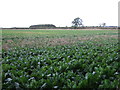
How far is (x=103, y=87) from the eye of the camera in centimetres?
313

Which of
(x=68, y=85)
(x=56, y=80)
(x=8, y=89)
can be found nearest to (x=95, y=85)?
(x=68, y=85)

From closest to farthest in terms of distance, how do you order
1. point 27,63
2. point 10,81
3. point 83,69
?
point 10,81, point 83,69, point 27,63

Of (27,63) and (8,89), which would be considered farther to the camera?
(27,63)

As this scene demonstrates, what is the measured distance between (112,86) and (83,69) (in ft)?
5.48

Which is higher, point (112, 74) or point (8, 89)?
point (112, 74)

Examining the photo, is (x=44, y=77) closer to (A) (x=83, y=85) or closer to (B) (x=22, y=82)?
(B) (x=22, y=82)

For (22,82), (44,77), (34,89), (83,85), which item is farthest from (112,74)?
(22,82)

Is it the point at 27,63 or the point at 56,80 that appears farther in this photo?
the point at 27,63

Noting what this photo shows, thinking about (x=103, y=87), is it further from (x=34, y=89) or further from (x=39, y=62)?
(x=39, y=62)

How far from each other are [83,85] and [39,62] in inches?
97.6

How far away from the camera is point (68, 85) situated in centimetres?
327

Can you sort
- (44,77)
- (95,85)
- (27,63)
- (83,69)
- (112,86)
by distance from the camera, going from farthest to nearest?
(27,63) < (83,69) < (44,77) < (95,85) < (112,86)

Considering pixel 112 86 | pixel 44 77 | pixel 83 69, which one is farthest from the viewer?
pixel 83 69

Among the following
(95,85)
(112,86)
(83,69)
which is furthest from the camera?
(83,69)
